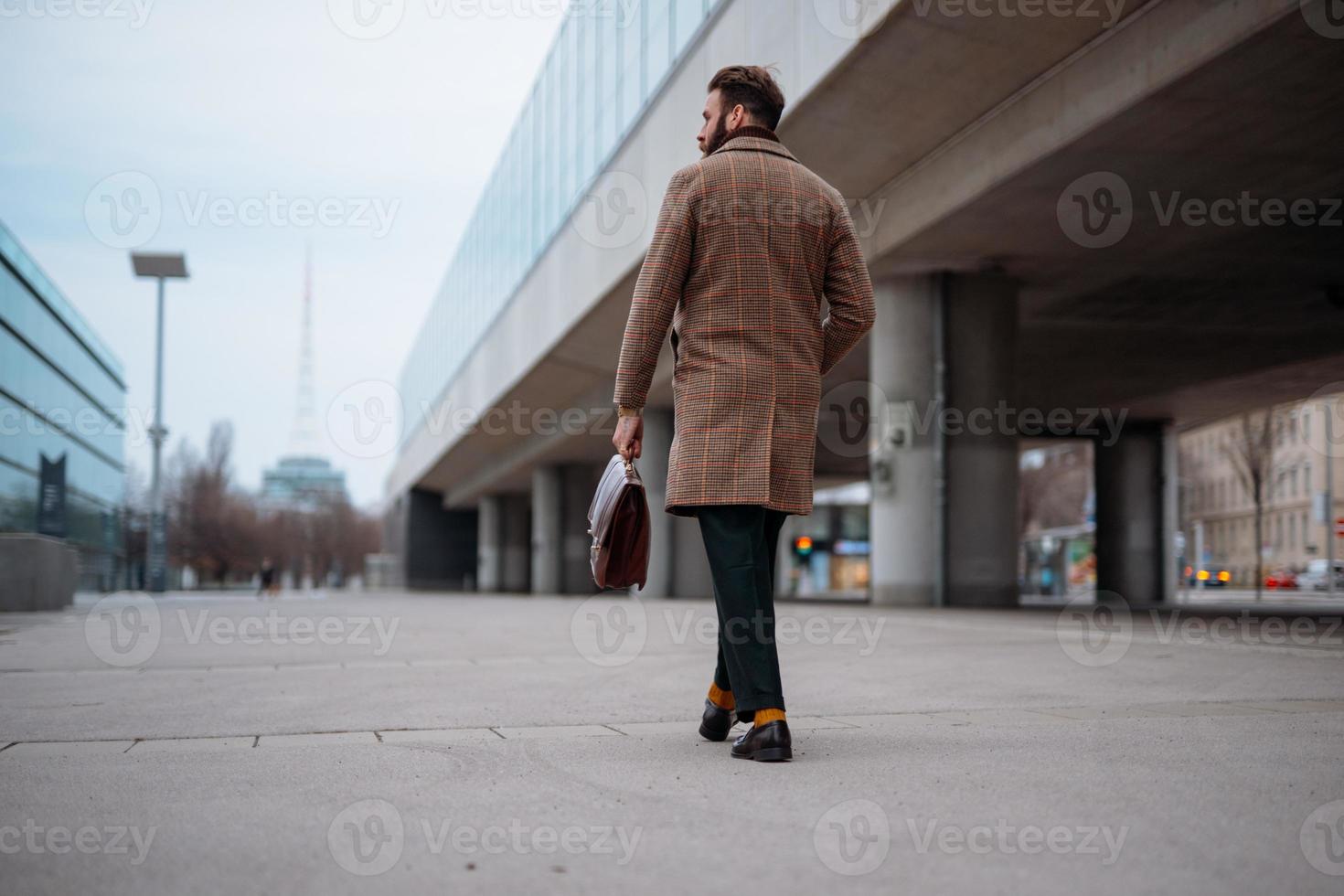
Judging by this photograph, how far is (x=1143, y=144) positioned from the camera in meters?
A: 12.7

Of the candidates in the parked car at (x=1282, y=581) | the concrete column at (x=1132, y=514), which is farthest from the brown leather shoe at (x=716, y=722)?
the parked car at (x=1282, y=581)

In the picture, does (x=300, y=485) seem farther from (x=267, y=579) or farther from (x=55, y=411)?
(x=267, y=579)

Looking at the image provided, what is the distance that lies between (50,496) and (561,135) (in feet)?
47.0

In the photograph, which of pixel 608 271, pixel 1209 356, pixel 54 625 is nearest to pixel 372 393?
pixel 608 271

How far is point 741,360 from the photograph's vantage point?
3801 mm

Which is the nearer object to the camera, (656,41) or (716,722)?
(716,722)

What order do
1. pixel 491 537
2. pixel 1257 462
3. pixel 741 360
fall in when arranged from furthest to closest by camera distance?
pixel 491 537, pixel 1257 462, pixel 741 360

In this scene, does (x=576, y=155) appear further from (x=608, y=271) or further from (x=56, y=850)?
(x=56, y=850)

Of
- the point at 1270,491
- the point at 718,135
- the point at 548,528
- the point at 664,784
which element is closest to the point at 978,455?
the point at 718,135

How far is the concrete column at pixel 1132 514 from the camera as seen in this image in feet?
104

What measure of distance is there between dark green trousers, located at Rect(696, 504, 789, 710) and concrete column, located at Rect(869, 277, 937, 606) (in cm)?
1431

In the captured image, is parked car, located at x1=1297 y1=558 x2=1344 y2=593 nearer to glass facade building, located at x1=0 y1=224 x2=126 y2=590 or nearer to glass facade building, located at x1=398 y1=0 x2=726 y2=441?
glass facade building, located at x1=398 y1=0 x2=726 y2=441

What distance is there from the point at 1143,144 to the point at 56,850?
12680 millimetres

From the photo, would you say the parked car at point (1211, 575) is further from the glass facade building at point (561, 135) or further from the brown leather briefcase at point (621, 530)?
the brown leather briefcase at point (621, 530)
